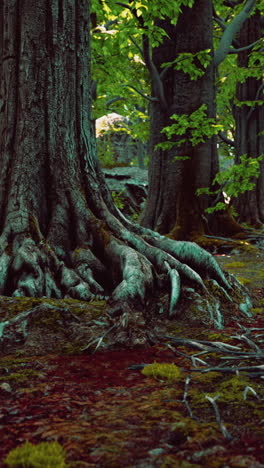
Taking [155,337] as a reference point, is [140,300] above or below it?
above

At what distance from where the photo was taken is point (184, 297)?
3.58m

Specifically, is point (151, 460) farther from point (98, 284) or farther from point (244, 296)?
point (244, 296)

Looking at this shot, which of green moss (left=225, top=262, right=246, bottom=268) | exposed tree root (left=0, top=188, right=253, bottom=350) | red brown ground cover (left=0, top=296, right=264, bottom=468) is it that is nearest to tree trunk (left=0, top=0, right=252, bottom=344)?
exposed tree root (left=0, top=188, right=253, bottom=350)

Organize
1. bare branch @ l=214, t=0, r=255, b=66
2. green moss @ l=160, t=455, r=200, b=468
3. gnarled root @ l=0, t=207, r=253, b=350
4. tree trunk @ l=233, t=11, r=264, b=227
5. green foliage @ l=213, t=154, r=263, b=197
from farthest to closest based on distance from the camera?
tree trunk @ l=233, t=11, r=264, b=227
bare branch @ l=214, t=0, r=255, b=66
green foliage @ l=213, t=154, r=263, b=197
gnarled root @ l=0, t=207, r=253, b=350
green moss @ l=160, t=455, r=200, b=468

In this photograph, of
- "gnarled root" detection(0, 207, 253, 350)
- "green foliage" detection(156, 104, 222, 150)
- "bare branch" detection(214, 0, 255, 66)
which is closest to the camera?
"gnarled root" detection(0, 207, 253, 350)

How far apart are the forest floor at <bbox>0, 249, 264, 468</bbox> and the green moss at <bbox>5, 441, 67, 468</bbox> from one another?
0.04 m

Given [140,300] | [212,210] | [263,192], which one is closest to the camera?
[140,300]

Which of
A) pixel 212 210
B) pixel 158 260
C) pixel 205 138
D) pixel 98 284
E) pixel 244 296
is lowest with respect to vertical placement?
pixel 244 296

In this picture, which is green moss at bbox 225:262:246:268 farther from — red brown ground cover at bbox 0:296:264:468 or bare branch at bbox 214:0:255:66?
bare branch at bbox 214:0:255:66

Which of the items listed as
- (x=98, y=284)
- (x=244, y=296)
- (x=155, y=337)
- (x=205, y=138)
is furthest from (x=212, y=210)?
(x=155, y=337)

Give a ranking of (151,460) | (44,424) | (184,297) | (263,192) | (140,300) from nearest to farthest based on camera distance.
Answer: (151,460)
(44,424)
(140,300)
(184,297)
(263,192)

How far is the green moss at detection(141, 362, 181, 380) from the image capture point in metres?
2.20

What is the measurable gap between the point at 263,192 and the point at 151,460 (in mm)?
12630

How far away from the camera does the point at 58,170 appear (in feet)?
14.7
